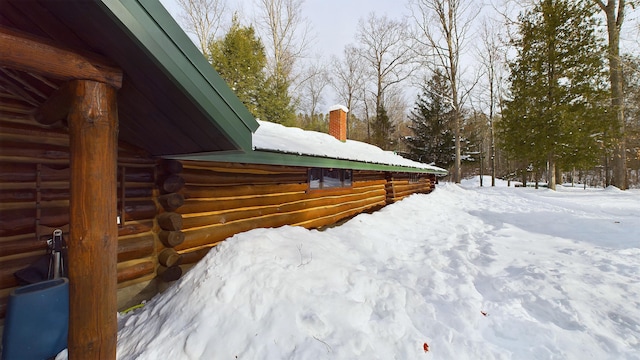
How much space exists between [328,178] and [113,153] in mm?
5774

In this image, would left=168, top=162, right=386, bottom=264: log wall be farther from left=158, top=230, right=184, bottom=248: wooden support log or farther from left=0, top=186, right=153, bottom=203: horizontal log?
left=0, top=186, right=153, bottom=203: horizontal log

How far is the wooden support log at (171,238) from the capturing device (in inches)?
154

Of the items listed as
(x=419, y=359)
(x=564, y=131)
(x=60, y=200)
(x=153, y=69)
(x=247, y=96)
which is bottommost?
(x=419, y=359)

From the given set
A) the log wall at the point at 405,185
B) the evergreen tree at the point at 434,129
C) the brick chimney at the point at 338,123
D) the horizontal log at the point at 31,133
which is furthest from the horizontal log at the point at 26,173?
the evergreen tree at the point at 434,129

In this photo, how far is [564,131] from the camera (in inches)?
648

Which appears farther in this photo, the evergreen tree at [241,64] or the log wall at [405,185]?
the evergreen tree at [241,64]

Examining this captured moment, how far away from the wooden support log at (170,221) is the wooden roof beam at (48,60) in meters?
2.29

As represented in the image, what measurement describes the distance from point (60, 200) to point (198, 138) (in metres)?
1.87

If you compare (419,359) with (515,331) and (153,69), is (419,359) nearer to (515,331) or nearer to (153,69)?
(515,331)

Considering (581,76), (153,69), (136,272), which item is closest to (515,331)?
(153,69)

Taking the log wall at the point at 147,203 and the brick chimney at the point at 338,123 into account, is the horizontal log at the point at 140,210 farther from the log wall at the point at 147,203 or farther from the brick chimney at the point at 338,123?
the brick chimney at the point at 338,123

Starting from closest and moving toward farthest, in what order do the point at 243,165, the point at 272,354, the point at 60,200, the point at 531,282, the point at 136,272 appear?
1. the point at 272,354
2. the point at 60,200
3. the point at 136,272
4. the point at 531,282
5. the point at 243,165

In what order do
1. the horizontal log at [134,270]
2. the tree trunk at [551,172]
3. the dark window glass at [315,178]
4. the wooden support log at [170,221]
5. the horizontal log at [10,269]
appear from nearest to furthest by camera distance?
1. the horizontal log at [10,269]
2. the horizontal log at [134,270]
3. the wooden support log at [170,221]
4. the dark window glass at [315,178]
5. the tree trunk at [551,172]

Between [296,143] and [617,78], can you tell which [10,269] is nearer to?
[296,143]
